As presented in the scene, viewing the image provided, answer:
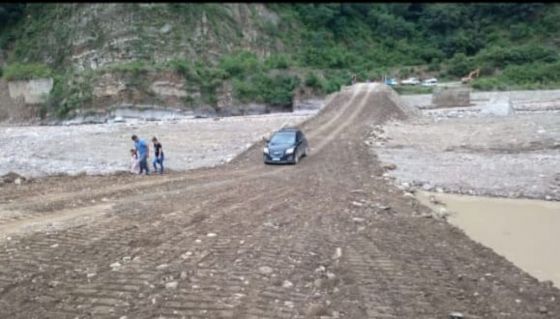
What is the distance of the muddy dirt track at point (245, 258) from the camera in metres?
7.89

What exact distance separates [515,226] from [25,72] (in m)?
59.0

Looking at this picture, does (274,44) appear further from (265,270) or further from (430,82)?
(265,270)

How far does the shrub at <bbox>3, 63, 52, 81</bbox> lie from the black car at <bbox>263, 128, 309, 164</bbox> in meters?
44.4

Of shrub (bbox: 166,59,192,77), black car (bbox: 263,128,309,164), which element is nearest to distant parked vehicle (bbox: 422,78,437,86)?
shrub (bbox: 166,59,192,77)

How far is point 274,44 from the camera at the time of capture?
245 ft

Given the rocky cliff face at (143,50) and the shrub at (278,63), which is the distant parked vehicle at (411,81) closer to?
A: the shrub at (278,63)

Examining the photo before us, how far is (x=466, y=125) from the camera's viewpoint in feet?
115

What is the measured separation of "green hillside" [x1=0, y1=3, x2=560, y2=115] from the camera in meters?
59.5

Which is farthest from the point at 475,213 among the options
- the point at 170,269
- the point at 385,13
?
the point at 385,13

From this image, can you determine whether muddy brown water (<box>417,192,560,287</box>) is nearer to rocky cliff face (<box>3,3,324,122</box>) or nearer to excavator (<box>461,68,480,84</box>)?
rocky cliff face (<box>3,3,324,122</box>)

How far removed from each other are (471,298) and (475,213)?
7.83 meters

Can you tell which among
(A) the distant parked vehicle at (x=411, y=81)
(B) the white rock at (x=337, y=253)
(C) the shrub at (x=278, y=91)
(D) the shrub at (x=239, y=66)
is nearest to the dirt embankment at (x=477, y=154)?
(B) the white rock at (x=337, y=253)

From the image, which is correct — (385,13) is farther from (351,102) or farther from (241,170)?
(241,170)

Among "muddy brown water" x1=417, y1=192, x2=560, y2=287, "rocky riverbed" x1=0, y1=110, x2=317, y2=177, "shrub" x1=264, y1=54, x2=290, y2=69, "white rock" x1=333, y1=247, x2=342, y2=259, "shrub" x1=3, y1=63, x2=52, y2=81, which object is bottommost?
"muddy brown water" x1=417, y1=192, x2=560, y2=287
